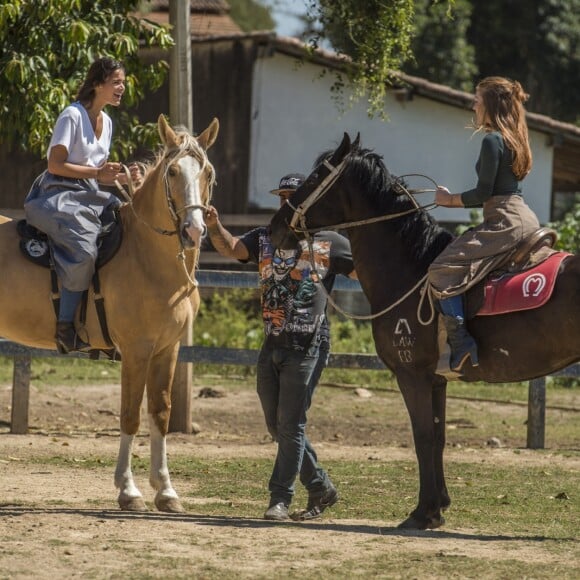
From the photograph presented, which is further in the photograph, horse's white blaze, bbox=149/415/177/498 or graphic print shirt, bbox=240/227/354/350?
horse's white blaze, bbox=149/415/177/498

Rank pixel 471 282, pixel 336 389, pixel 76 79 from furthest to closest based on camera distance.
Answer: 1. pixel 336 389
2. pixel 76 79
3. pixel 471 282

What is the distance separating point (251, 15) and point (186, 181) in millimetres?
49083

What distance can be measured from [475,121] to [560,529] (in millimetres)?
2644

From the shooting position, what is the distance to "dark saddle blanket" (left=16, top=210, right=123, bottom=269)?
805 centimetres

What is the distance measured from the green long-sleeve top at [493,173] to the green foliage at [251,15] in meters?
45.4

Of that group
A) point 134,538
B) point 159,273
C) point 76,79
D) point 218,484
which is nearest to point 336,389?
point 76,79

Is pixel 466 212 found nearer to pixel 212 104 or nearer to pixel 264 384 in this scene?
pixel 212 104

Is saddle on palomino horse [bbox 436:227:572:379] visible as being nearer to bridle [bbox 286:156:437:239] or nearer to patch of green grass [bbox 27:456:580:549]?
bridle [bbox 286:156:437:239]

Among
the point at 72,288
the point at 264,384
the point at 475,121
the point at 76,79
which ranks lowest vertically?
the point at 264,384

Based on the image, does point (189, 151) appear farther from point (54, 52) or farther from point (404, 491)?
point (54, 52)

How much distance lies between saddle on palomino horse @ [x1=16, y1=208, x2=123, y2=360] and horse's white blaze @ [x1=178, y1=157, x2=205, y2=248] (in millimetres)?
859

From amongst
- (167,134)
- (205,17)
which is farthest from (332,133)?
(167,134)

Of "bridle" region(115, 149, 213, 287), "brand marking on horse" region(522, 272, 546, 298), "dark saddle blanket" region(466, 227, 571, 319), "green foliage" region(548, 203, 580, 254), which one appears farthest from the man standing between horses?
"green foliage" region(548, 203, 580, 254)

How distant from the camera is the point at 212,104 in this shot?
69.1 feet
